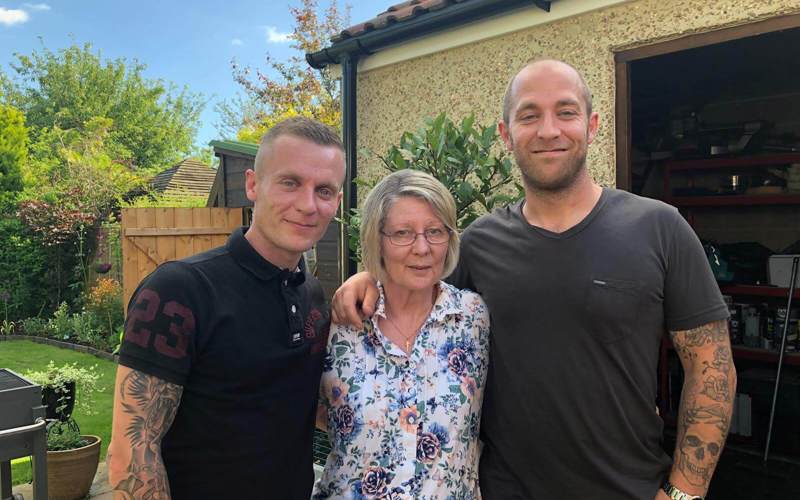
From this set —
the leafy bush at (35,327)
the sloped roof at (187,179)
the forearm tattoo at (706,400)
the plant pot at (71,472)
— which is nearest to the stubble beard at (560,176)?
the forearm tattoo at (706,400)

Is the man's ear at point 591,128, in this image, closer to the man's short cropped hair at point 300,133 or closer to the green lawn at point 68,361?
the man's short cropped hair at point 300,133

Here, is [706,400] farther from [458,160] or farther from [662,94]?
[662,94]

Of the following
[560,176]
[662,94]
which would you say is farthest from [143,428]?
[662,94]

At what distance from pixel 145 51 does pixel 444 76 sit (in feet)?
115

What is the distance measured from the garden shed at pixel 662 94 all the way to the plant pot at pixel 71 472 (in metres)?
2.80

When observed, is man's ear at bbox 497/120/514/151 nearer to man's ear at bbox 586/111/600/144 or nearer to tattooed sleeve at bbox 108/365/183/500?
man's ear at bbox 586/111/600/144

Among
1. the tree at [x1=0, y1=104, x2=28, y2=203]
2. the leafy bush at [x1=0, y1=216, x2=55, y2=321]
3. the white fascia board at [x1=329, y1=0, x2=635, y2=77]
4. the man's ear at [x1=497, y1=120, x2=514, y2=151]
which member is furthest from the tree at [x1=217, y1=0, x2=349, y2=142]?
the man's ear at [x1=497, y1=120, x2=514, y2=151]

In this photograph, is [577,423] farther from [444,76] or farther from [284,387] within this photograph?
[444,76]

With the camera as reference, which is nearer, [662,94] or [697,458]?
[697,458]

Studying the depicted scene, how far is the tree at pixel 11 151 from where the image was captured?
1603 centimetres

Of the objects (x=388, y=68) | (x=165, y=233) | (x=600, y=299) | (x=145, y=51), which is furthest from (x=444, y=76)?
(x=145, y=51)

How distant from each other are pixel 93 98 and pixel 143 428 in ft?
113

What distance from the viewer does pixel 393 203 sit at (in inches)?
70.6

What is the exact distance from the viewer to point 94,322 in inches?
400
